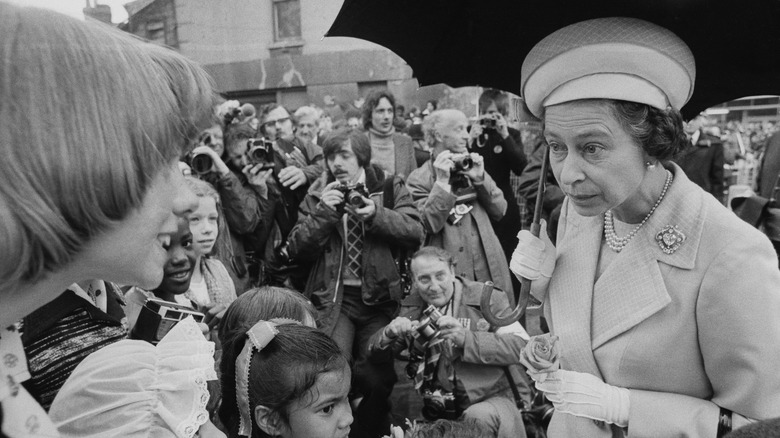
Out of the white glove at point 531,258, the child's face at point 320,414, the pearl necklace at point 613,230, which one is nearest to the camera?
the pearl necklace at point 613,230

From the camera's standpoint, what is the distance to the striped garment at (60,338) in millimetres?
1499

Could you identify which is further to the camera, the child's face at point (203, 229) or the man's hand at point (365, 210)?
the man's hand at point (365, 210)

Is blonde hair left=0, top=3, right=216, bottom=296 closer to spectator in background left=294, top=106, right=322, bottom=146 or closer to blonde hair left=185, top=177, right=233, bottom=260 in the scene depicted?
blonde hair left=185, top=177, right=233, bottom=260

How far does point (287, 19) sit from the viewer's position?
11.1 ft

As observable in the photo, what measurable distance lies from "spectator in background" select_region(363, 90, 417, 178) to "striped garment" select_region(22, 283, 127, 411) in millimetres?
4121

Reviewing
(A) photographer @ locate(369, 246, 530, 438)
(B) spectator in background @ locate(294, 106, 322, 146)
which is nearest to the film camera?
(A) photographer @ locate(369, 246, 530, 438)

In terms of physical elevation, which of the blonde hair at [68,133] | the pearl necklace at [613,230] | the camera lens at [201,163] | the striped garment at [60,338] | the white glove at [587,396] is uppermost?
the blonde hair at [68,133]

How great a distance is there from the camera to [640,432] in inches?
62.0

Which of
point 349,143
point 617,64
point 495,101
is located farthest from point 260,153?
point 495,101

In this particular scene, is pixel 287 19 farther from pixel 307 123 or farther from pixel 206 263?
pixel 307 123

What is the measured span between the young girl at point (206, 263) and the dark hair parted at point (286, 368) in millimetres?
1022

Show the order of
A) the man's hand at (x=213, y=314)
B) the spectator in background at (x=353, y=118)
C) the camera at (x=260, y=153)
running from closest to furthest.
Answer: the man's hand at (x=213, y=314) < the camera at (x=260, y=153) < the spectator in background at (x=353, y=118)

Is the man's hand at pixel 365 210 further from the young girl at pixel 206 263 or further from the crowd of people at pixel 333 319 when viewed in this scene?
the young girl at pixel 206 263

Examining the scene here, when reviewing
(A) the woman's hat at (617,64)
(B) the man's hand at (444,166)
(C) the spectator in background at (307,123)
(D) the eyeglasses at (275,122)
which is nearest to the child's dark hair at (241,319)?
(A) the woman's hat at (617,64)
